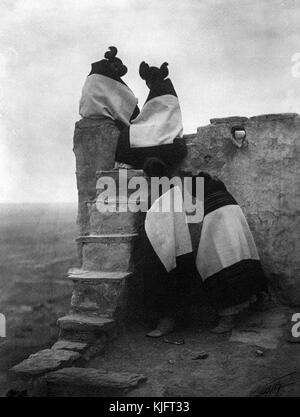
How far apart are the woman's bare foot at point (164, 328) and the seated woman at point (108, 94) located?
2230mm

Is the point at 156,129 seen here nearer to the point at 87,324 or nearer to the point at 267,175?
the point at 267,175

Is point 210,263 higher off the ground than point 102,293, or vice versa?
point 210,263

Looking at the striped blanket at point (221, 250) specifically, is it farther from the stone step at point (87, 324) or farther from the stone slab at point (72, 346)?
the stone slab at point (72, 346)

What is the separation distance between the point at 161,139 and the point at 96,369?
234cm

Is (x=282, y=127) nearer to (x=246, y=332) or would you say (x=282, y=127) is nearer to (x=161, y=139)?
(x=161, y=139)

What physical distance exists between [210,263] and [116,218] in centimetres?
93

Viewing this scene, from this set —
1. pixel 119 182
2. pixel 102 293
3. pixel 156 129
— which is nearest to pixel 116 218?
pixel 119 182

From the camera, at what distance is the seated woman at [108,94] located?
16.1ft

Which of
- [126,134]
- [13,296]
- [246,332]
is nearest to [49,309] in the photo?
[13,296]

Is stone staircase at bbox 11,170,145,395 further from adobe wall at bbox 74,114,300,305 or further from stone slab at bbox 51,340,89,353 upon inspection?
adobe wall at bbox 74,114,300,305

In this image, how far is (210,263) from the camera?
3639 millimetres

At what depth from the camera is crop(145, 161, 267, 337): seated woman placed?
3592 millimetres

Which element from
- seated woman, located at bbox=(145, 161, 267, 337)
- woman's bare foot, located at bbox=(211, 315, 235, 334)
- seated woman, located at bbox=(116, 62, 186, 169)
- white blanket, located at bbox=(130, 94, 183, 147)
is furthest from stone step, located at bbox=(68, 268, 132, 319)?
white blanket, located at bbox=(130, 94, 183, 147)

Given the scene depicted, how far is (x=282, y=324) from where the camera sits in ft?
12.0
